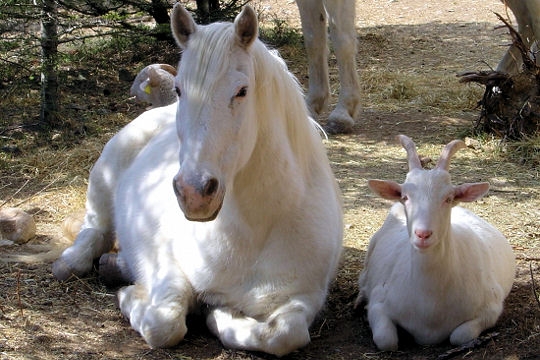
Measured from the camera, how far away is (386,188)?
3.53 metres

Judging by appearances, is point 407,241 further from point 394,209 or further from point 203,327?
point 203,327

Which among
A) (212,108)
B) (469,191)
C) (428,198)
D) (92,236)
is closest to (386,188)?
(428,198)

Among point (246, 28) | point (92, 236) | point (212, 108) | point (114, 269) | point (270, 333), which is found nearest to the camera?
point (212, 108)

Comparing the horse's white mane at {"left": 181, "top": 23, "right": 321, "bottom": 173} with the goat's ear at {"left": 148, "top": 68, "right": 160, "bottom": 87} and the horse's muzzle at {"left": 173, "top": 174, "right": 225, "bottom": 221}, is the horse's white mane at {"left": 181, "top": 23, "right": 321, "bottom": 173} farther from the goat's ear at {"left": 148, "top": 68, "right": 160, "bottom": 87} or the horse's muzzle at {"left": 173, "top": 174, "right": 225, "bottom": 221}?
the goat's ear at {"left": 148, "top": 68, "right": 160, "bottom": 87}

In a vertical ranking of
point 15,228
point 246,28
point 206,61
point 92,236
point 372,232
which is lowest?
point 372,232

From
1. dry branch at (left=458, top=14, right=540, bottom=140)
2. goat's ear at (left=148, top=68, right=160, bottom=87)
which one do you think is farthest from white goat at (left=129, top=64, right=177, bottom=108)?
dry branch at (left=458, top=14, right=540, bottom=140)

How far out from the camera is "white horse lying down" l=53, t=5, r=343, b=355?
3084mm

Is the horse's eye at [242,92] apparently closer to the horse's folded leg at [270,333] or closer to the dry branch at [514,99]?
the horse's folded leg at [270,333]

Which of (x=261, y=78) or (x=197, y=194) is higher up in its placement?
(x=261, y=78)

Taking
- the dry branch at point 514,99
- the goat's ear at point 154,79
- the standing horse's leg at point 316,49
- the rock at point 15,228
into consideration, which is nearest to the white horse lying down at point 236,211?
the rock at point 15,228

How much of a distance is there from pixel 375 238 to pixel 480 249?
65 cm

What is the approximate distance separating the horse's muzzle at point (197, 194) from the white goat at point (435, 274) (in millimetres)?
855

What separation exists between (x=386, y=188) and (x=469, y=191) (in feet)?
1.16

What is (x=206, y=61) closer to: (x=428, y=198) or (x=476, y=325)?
(x=428, y=198)
